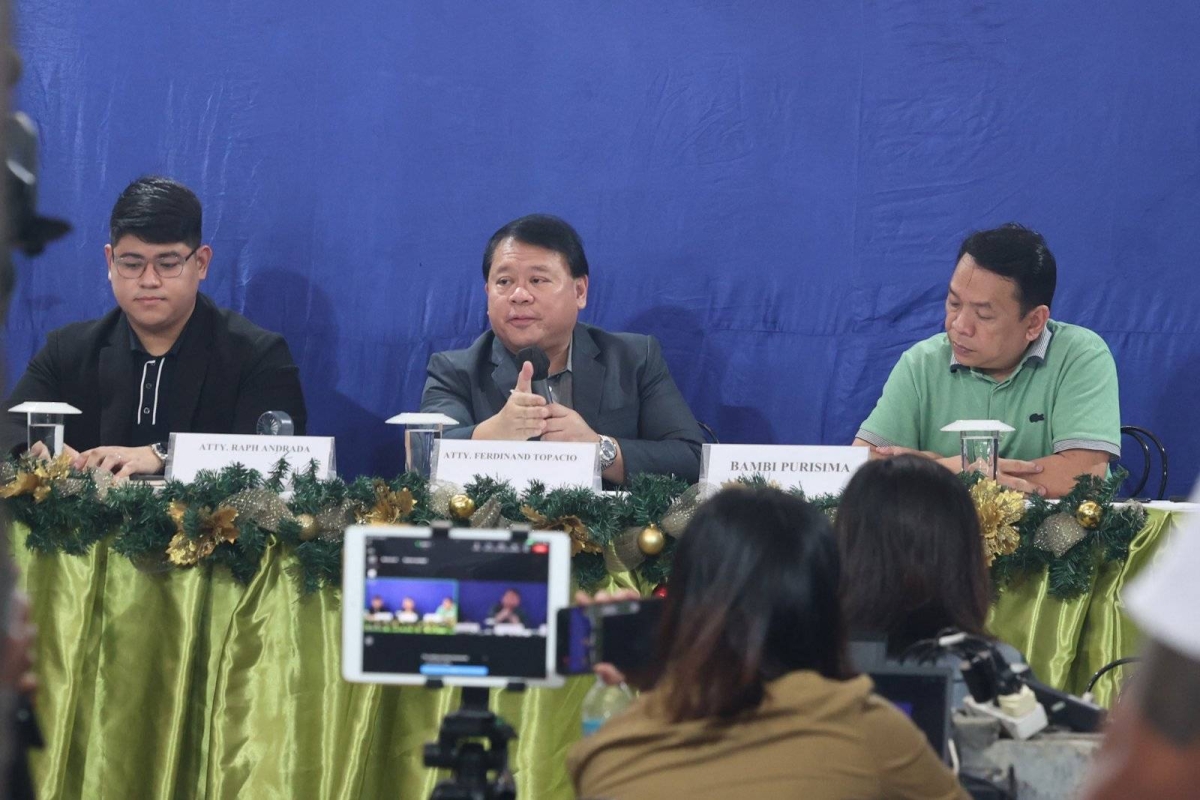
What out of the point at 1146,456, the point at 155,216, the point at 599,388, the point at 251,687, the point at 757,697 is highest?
the point at 155,216

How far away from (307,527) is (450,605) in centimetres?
86

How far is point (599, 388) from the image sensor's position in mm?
3293

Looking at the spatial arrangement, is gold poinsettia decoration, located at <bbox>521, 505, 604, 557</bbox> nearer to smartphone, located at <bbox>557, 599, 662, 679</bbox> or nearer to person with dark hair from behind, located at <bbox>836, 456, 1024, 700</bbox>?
person with dark hair from behind, located at <bbox>836, 456, 1024, 700</bbox>

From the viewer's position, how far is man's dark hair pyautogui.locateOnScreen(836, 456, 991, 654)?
167 cm

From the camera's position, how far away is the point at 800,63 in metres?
3.78

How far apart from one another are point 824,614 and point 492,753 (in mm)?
390

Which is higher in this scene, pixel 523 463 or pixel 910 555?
pixel 523 463

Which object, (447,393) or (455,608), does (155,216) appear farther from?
(455,608)

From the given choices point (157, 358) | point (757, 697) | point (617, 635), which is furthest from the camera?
point (157, 358)

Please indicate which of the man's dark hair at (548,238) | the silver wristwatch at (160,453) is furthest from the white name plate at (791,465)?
the silver wristwatch at (160,453)

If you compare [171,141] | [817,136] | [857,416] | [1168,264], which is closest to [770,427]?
[857,416]

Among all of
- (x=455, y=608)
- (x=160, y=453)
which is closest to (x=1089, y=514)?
(x=455, y=608)

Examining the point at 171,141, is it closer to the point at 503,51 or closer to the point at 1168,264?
the point at 503,51

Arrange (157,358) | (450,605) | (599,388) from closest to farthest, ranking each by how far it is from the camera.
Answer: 1. (450,605)
2. (599,388)
3. (157,358)
